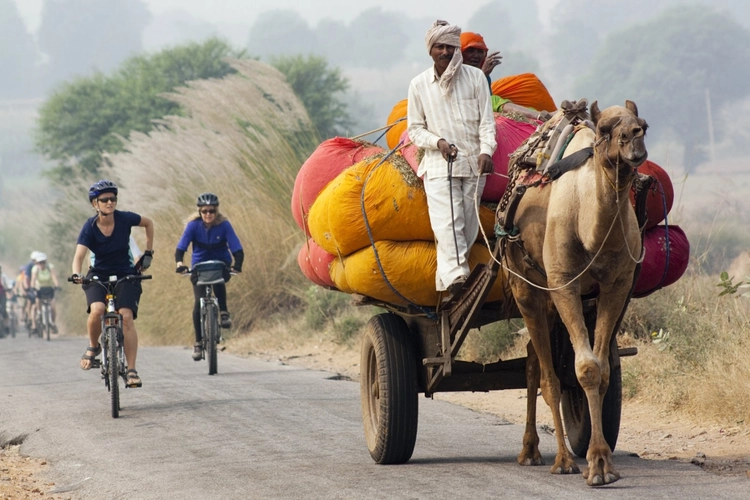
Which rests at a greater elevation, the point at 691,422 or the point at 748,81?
the point at 748,81

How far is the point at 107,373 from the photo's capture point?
433 inches

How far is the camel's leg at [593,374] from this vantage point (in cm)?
635

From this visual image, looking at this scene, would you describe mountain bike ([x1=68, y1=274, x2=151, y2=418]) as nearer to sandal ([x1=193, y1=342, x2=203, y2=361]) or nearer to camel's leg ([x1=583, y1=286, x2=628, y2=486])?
sandal ([x1=193, y1=342, x2=203, y2=361])

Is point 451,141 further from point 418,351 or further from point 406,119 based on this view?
point 418,351

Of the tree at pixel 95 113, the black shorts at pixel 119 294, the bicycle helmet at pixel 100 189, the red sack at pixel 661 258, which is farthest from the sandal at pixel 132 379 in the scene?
the tree at pixel 95 113

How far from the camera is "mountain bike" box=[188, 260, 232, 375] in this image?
14.4 m

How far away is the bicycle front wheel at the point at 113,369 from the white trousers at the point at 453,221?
4470mm

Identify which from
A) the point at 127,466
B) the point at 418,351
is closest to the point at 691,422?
the point at 418,351

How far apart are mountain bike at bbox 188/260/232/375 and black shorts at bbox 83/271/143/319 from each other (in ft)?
9.88

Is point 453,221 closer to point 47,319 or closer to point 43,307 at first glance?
point 47,319

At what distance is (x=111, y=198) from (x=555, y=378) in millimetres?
5534

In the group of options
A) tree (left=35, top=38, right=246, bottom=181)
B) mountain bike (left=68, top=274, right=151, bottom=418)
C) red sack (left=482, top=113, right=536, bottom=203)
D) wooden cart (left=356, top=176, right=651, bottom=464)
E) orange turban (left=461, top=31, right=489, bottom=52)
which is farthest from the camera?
tree (left=35, top=38, right=246, bottom=181)

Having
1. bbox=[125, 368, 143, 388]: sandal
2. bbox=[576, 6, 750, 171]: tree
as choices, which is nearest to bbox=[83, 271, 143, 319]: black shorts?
bbox=[125, 368, 143, 388]: sandal

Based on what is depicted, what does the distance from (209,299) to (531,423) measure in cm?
782
